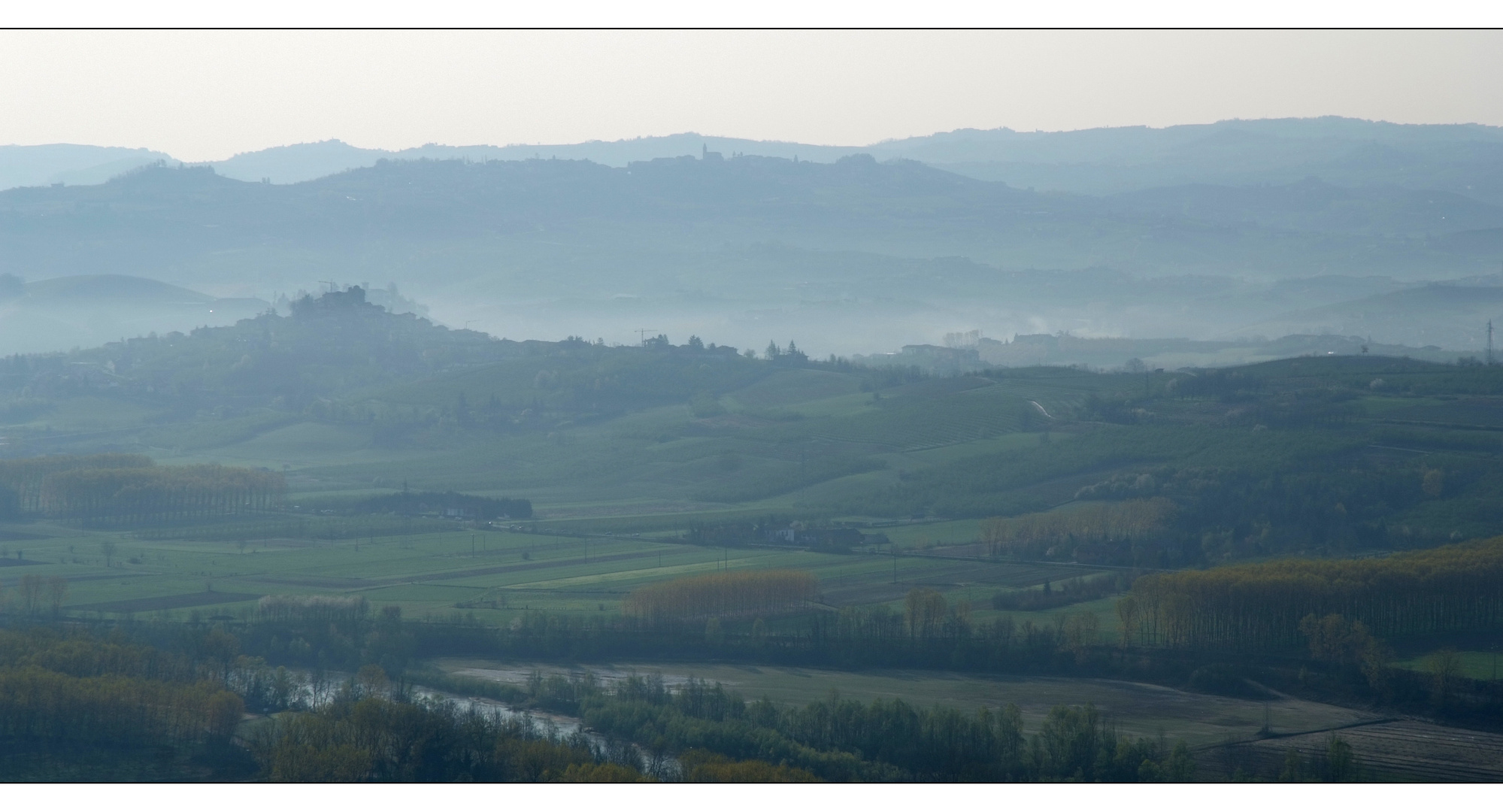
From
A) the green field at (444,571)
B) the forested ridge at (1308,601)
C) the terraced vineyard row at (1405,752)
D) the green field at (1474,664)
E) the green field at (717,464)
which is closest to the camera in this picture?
the terraced vineyard row at (1405,752)

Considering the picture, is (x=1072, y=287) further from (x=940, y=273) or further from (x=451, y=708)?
(x=451, y=708)

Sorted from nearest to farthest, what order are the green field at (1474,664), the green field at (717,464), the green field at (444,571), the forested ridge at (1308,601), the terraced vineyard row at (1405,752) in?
the terraced vineyard row at (1405,752) < the green field at (1474,664) < the forested ridge at (1308,601) < the green field at (444,571) < the green field at (717,464)

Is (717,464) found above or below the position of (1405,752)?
above

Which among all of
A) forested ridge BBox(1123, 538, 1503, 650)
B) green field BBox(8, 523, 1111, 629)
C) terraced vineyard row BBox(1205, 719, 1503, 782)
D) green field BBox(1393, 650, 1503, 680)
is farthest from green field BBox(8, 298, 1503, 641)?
terraced vineyard row BBox(1205, 719, 1503, 782)

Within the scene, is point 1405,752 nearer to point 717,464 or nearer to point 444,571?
point 444,571

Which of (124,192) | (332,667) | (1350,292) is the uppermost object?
(124,192)

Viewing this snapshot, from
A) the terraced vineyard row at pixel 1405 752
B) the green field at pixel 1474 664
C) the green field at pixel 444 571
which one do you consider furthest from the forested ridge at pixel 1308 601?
the terraced vineyard row at pixel 1405 752

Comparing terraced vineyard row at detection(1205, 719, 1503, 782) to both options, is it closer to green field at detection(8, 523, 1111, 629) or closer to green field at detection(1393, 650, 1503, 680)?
green field at detection(1393, 650, 1503, 680)

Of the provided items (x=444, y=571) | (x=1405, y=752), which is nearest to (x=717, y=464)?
(x=444, y=571)

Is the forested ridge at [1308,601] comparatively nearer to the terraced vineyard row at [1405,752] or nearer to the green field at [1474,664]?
the green field at [1474,664]

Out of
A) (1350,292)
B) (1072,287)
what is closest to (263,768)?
(1350,292)

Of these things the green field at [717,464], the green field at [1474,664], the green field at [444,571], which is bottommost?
the green field at [1474,664]
